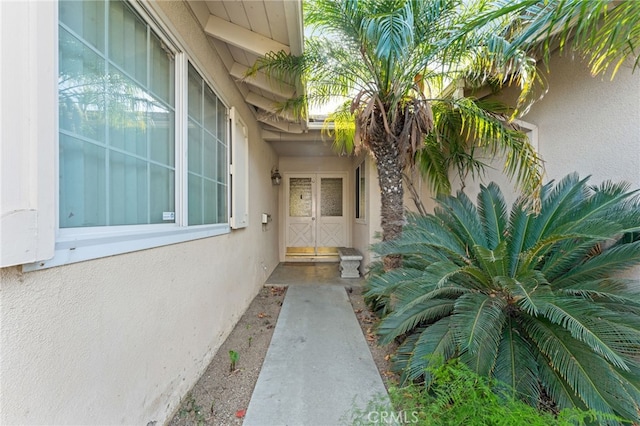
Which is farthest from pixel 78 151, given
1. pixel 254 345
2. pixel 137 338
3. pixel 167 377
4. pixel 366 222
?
pixel 366 222

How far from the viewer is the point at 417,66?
2928 mm

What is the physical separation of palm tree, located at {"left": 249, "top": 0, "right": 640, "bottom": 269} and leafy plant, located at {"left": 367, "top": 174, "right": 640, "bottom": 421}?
1.49ft

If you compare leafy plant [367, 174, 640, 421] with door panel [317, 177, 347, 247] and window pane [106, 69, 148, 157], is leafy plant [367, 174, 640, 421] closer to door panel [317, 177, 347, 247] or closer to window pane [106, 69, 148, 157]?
window pane [106, 69, 148, 157]

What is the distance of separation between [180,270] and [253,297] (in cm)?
238

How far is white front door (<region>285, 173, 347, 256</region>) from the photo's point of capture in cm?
734

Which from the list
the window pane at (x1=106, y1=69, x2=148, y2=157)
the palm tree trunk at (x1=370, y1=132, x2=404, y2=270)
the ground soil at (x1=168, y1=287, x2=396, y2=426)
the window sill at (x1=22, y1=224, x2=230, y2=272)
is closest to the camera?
the window sill at (x1=22, y1=224, x2=230, y2=272)

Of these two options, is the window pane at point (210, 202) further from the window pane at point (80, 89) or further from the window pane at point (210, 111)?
the window pane at point (80, 89)

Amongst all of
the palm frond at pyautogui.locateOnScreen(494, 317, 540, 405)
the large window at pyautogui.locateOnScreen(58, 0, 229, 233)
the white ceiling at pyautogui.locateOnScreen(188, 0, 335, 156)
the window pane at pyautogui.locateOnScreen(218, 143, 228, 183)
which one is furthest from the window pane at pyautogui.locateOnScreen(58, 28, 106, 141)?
the palm frond at pyautogui.locateOnScreen(494, 317, 540, 405)

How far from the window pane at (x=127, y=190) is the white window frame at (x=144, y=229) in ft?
0.21

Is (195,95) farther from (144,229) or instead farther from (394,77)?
(394,77)

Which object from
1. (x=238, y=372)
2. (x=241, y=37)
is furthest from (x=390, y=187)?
(x=238, y=372)

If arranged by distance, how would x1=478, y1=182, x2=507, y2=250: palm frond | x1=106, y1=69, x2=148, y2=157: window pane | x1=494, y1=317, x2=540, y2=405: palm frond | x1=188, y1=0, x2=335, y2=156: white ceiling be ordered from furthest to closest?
x1=478, y1=182, x2=507, y2=250: palm frond, x1=188, y1=0, x2=335, y2=156: white ceiling, x1=494, y1=317, x2=540, y2=405: palm frond, x1=106, y1=69, x2=148, y2=157: window pane

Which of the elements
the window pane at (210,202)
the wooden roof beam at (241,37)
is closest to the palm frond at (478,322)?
the window pane at (210,202)

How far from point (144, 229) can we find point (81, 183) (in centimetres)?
49
